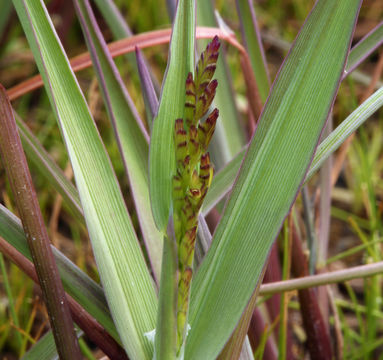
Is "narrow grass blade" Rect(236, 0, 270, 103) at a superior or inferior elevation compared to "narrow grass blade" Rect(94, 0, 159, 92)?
inferior

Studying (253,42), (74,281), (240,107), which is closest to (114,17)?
(253,42)

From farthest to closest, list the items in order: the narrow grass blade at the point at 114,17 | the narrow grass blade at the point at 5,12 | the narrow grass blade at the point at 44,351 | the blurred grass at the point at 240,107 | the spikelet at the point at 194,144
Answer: the narrow grass blade at the point at 5,12
the blurred grass at the point at 240,107
the narrow grass blade at the point at 114,17
the narrow grass blade at the point at 44,351
the spikelet at the point at 194,144

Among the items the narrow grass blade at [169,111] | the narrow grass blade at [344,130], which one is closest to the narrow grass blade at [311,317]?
the narrow grass blade at [344,130]

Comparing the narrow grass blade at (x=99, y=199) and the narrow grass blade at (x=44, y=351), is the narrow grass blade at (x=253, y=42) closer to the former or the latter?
the narrow grass blade at (x=99, y=199)

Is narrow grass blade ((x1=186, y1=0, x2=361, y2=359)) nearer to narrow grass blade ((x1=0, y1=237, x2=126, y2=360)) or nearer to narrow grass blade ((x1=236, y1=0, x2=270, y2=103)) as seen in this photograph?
narrow grass blade ((x1=0, y1=237, x2=126, y2=360))

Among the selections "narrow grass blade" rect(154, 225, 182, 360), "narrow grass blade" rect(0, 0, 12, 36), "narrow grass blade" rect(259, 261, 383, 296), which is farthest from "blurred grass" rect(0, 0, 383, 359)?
"narrow grass blade" rect(154, 225, 182, 360)

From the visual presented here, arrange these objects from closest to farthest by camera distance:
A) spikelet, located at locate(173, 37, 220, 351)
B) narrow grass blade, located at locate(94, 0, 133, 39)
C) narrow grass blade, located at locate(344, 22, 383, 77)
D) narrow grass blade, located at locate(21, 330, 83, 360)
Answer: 1. spikelet, located at locate(173, 37, 220, 351)
2. narrow grass blade, located at locate(21, 330, 83, 360)
3. narrow grass blade, located at locate(344, 22, 383, 77)
4. narrow grass blade, located at locate(94, 0, 133, 39)

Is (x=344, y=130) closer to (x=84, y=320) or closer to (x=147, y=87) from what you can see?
(x=147, y=87)

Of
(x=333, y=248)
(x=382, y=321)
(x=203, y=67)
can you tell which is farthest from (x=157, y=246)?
(x=333, y=248)
